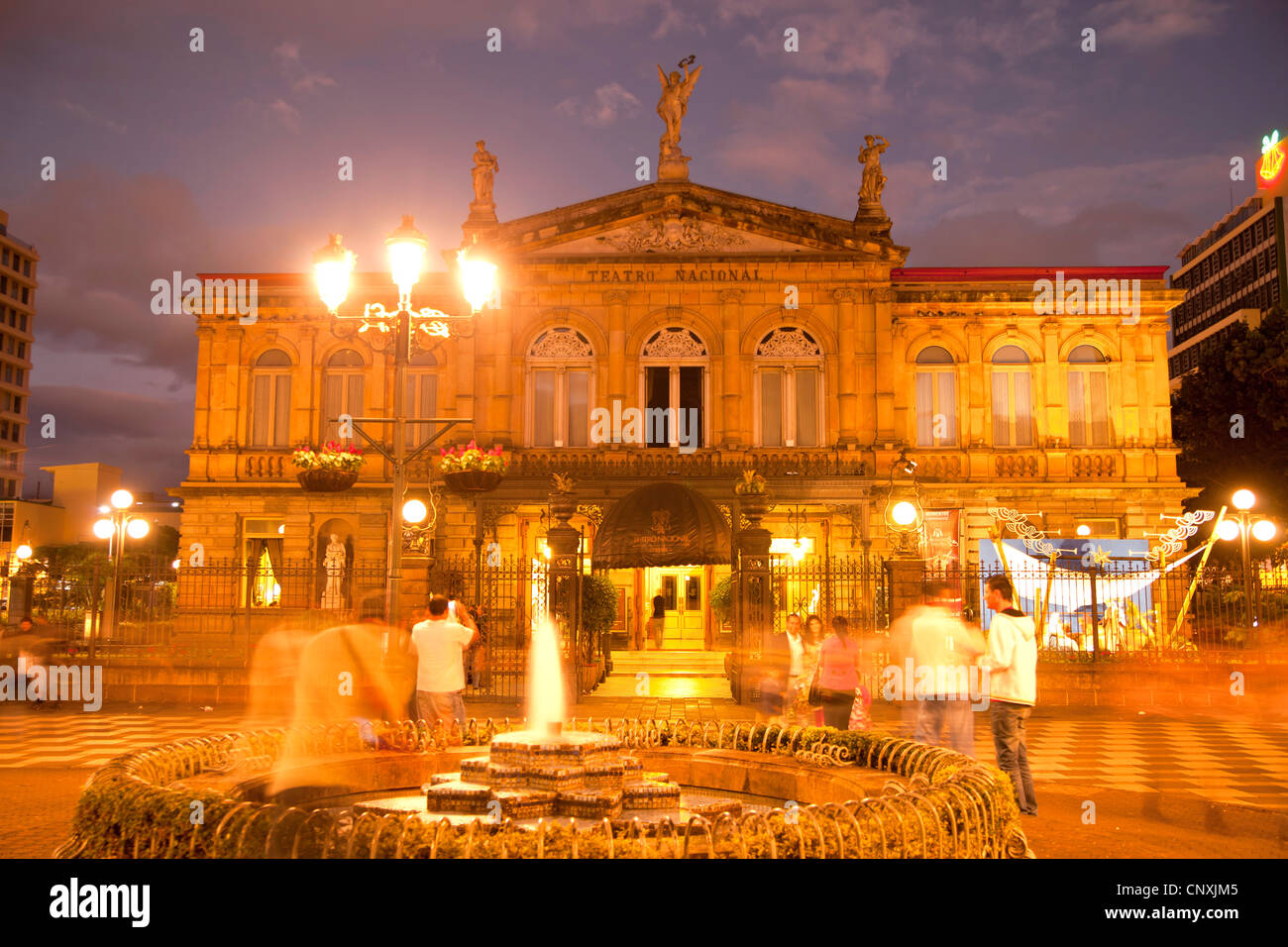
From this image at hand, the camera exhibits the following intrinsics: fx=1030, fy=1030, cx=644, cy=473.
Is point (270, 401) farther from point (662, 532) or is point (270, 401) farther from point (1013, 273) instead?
point (1013, 273)

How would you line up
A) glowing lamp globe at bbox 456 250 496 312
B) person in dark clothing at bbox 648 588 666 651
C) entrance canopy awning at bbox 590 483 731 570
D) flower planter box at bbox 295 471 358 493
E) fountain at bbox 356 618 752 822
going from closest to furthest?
fountain at bbox 356 618 752 822, glowing lamp globe at bbox 456 250 496 312, flower planter box at bbox 295 471 358 493, entrance canopy awning at bbox 590 483 731 570, person in dark clothing at bbox 648 588 666 651

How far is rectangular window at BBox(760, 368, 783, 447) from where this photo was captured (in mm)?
29203

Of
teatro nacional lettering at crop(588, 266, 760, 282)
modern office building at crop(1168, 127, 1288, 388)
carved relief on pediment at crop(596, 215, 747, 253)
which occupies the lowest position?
teatro nacional lettering at crop(588, 266, 760, 282)

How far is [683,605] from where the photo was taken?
28938 millimetres

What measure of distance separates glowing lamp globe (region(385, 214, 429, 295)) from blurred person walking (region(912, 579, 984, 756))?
672cm

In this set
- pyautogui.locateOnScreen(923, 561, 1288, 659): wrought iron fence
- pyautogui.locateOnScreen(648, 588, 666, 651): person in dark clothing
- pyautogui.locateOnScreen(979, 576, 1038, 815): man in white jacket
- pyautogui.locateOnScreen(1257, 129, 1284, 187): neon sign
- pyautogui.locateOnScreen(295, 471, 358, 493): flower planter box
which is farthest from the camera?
pyautogui.locateOnScreen(1257, 129, 1284, 187): neon sign

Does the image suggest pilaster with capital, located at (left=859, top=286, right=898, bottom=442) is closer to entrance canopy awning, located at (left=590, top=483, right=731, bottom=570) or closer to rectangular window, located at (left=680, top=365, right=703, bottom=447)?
rectangular window, located at (left=680, top=365, right=703, bottom=447)

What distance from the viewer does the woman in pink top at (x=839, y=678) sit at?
11.4 m

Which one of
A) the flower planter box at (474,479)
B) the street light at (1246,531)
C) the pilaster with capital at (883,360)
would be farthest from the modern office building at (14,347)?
the street light at (1246,531)

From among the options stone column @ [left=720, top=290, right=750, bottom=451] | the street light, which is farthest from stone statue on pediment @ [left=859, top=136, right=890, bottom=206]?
the street light

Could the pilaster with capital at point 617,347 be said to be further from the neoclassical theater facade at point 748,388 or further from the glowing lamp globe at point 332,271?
the glowing lamp globe at point 332,271

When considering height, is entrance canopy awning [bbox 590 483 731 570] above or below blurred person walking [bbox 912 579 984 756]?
above
